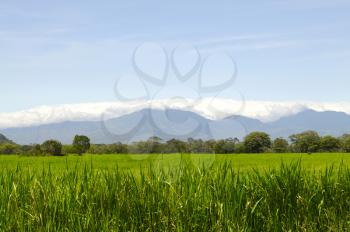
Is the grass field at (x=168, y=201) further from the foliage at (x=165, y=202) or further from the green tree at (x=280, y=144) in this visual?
the green tree at (x=280, y=144)

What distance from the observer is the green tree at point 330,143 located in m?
66.6

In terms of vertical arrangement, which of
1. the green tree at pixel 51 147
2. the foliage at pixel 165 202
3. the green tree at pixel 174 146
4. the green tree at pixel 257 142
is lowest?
the foliage at pixel 165 202

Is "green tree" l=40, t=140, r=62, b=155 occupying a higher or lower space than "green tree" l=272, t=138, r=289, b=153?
lower

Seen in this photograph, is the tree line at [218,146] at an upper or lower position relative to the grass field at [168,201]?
upper

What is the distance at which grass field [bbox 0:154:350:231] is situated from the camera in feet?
24.8

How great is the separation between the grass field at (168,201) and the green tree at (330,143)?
59.9m

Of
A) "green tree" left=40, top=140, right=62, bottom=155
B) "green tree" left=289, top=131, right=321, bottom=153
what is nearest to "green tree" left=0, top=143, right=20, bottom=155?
"green tree" left=40, top=140, right=62, bottom=155

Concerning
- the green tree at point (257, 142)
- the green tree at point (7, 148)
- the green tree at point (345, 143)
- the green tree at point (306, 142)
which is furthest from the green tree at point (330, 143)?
the green tree at point (7, 148)

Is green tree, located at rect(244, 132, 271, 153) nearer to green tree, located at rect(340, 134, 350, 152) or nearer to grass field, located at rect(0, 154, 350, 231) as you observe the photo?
green tree, located at rect(340, 134, 350, 152)

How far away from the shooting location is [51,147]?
1640 inches

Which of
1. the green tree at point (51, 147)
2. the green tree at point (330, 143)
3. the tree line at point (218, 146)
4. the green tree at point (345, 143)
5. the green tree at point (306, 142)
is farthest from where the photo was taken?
the green tree at point (345, 143)

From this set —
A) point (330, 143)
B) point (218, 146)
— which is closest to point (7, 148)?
point (218, 146)

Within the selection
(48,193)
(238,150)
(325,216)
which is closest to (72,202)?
(48,193)

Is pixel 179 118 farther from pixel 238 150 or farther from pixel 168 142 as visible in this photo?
pixel 238 150
